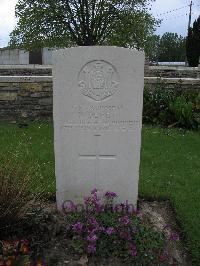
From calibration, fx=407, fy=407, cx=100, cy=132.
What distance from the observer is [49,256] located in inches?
126

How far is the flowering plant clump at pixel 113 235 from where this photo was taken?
321 centimetres

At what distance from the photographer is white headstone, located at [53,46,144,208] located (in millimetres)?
3629

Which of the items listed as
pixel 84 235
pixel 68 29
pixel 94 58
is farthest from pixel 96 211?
pixel 68 29

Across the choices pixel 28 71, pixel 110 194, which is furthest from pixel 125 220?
pixel 28 71

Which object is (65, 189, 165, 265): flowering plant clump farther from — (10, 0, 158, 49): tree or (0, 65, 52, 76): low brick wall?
(10, 0, 158, 49): tree

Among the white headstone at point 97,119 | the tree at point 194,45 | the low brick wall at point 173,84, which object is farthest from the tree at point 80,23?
the white headstone at point 97,119

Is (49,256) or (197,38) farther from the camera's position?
(197,38)

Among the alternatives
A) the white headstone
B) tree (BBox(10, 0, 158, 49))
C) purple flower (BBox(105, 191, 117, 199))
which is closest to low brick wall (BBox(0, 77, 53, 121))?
the white headstone

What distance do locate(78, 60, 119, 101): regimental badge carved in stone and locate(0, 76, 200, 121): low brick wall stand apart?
4200 millimetres

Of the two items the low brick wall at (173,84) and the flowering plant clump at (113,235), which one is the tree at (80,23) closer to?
the low brick wall at (173,84)

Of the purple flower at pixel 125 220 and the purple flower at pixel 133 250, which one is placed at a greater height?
the purple flower at pixel 125 220

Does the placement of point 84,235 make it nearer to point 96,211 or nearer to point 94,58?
point 96,211

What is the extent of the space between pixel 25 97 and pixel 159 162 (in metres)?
3.35

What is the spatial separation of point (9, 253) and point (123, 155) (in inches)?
56.9
